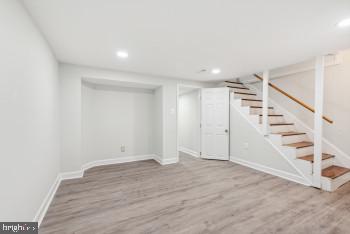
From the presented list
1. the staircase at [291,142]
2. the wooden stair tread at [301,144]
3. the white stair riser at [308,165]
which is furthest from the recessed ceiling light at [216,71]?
the white stair riser at [308,165]

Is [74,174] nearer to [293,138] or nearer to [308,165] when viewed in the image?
[308,165]

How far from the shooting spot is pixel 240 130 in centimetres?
411

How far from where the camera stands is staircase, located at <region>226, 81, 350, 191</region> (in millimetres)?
2805

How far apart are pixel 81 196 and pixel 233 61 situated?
12.1 feet

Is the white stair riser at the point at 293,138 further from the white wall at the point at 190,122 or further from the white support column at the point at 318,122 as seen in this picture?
the white wall at the point at 190,122

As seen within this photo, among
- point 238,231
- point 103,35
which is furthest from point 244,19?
point 238,231

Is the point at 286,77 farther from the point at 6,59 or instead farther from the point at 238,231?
the point at 6,59

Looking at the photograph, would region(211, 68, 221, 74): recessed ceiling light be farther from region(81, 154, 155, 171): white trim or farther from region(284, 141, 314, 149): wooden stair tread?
region(81, 154, 155, 171): white trim

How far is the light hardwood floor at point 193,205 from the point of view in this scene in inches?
70.1

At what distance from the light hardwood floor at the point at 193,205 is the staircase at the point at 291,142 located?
239 mm

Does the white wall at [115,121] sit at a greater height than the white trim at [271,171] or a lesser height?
greater

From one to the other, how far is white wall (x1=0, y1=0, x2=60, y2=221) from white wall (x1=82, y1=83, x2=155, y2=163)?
176 centimetres

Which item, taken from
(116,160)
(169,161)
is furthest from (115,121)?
(169,161)
